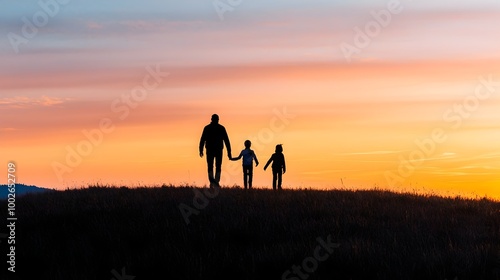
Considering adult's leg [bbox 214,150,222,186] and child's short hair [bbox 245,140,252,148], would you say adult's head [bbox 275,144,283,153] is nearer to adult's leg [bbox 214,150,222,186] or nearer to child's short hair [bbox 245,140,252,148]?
child's short hair [bbox 245,140,252,148]

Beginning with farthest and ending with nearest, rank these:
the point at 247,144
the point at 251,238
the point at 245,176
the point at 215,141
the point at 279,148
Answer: the point at 245,176 → the point at 279,148 → the point at 247,144 → the point at 215,141 → the point at 251,238

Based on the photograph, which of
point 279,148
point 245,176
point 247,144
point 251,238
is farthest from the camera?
point 245,176

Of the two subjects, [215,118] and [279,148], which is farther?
[279,148]

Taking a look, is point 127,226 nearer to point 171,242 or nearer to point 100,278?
point 171,242

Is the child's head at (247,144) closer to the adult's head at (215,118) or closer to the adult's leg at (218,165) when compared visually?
the adult's leg at (218,165)

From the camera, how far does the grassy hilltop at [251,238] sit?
10.3m

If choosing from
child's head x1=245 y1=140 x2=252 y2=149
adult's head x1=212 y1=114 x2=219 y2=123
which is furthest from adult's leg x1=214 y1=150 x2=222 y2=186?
child's head x1=245 y1=140 x2=252 y2=149

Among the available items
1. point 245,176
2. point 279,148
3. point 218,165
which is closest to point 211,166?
point 218,165

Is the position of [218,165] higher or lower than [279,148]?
lower

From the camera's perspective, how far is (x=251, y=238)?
1212 centimetres

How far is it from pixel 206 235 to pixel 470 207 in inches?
308

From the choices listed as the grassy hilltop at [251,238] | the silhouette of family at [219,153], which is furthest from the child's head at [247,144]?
the grassy hilltop at [251,238]

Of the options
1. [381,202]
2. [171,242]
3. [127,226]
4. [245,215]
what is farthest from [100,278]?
[381,202]

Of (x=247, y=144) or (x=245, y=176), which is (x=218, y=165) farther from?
(x=245, y=176)
